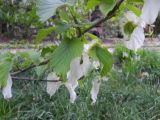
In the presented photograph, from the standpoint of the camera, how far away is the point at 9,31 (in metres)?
10.9

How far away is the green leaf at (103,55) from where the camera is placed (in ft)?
2.65

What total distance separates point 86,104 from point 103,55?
8.14 ft

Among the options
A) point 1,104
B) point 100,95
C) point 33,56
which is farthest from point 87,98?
point 33,56

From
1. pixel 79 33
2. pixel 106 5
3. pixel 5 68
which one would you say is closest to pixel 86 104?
pixel 5 68

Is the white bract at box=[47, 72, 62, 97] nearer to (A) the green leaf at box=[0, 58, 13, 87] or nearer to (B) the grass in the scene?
(A) the green leaf at box=[0, 58, 13, 87]

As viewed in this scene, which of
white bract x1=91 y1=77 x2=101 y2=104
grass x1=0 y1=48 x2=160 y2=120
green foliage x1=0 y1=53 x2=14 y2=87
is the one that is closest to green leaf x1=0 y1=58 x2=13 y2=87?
green foliage x1=0 y1=53 x2=14 y2=87

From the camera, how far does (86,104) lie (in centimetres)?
326

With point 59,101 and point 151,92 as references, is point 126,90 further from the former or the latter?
point 59,101

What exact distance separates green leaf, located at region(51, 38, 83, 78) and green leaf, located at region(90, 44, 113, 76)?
4 centimetres

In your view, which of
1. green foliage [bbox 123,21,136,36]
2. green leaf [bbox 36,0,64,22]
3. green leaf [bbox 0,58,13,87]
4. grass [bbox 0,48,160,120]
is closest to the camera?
green leaf [bbox 36,0,64,22]

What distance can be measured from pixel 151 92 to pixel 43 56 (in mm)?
2806

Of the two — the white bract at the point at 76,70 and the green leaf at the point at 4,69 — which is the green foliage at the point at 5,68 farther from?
the white bract at the point at 76,70

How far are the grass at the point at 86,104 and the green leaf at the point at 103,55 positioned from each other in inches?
82.9

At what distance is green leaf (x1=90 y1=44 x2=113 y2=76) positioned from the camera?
81 cm
